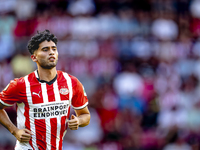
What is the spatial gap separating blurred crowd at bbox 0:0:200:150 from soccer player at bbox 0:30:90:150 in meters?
4.81

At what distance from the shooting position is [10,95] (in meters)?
4.13

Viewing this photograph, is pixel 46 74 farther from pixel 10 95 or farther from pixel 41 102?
pixel 10 95

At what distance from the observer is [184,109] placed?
9.27 meters

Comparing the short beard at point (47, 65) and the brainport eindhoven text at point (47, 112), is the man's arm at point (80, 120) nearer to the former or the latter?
the brainport eindhoven text at point (47, 112)

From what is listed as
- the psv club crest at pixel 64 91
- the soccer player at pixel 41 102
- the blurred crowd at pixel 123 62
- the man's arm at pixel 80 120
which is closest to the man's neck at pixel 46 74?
the soccer player at pixel 41 102

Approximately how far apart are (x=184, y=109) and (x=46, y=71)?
5926mm

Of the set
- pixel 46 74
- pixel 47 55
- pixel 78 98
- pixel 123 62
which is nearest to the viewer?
pixel 47 55

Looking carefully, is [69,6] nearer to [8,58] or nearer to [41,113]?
[8,58]

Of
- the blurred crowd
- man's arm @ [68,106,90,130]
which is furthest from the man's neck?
the blurred crowd

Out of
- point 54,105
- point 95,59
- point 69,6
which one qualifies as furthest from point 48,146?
point 69,6

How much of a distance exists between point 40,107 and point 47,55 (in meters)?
0.63

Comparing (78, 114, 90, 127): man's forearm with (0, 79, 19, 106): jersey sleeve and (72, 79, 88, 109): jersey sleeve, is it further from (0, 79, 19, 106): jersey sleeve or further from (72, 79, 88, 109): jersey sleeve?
(0, 79, 19, 106): jersey sleeve

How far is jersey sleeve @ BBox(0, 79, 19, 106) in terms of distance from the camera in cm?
411

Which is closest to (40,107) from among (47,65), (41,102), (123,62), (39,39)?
(41,102)
